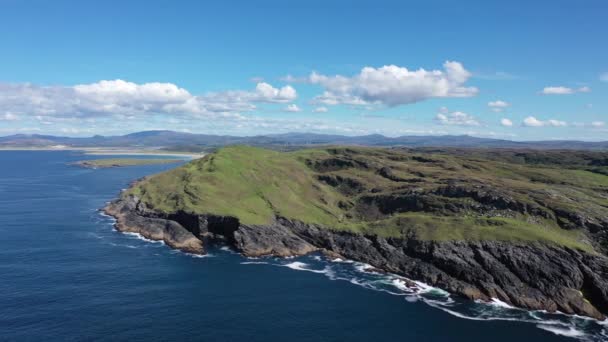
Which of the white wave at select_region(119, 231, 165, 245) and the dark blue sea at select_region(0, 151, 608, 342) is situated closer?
the dark blue sea at select_region(0, 151, 608, 342)

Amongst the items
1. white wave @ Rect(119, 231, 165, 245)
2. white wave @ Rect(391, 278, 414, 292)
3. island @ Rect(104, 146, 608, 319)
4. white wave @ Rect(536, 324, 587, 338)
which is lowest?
white wave @ Rect(536, 324, 587, 338)

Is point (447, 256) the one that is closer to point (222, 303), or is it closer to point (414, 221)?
point (414, 221)

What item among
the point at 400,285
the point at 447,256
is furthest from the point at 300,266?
the point at 447,256

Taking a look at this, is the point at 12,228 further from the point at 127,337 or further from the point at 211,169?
the point at 127,337

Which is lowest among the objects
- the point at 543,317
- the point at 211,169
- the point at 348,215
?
the point at 543,317

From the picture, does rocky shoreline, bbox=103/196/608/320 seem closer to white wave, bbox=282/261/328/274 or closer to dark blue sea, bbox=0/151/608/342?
dark blue sea, bbox=0/151/608/342

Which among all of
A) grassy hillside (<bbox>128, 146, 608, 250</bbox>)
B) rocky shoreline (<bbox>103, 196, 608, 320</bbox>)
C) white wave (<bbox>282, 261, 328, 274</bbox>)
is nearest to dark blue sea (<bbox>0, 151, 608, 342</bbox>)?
white wave (<bbox>282, 261, 328, 274</bbox>)

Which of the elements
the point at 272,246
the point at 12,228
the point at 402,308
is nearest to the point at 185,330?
the point at 402,308
